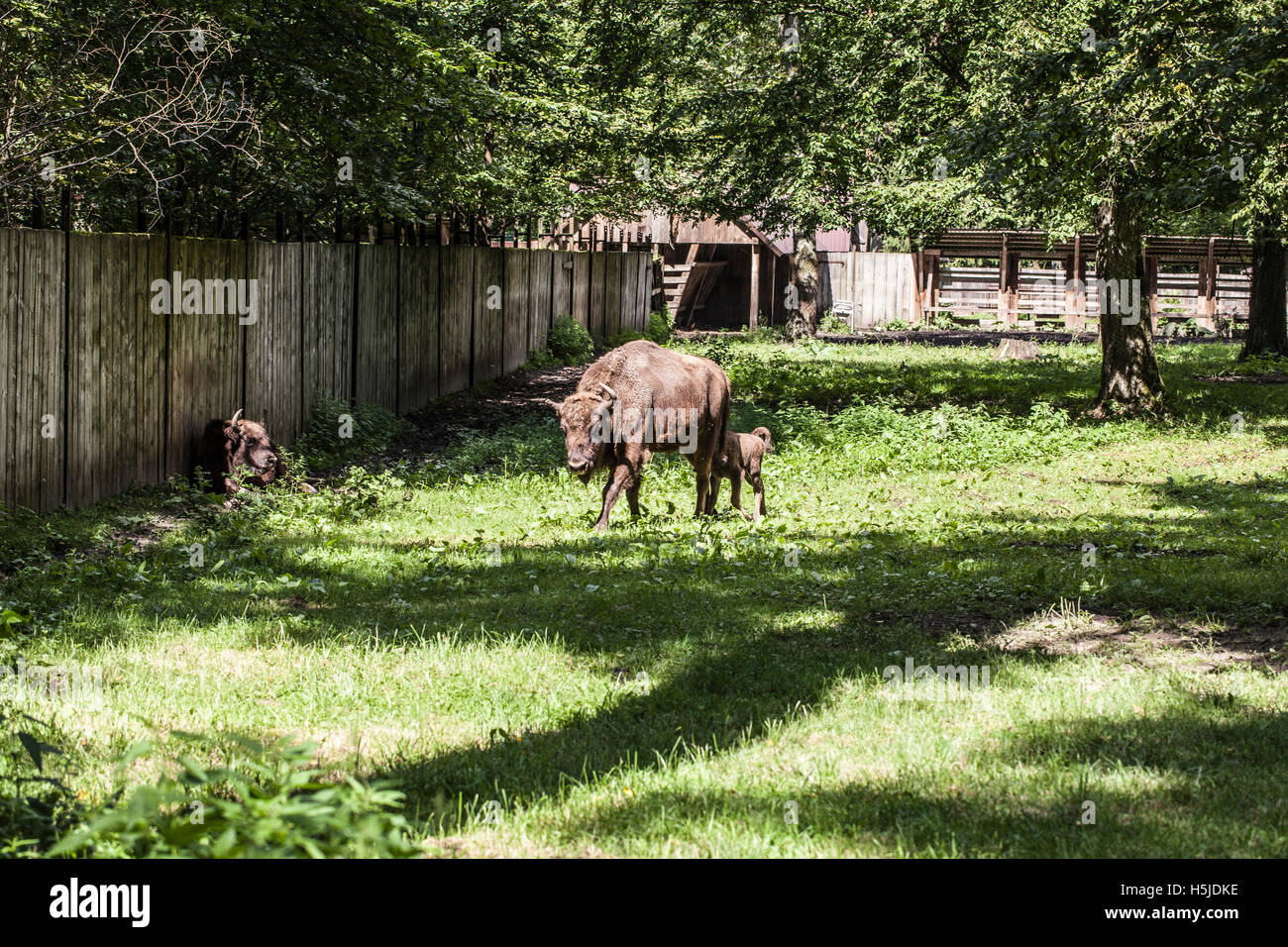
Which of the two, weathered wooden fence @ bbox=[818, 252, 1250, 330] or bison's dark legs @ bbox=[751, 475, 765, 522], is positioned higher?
weathered wooden fence @ bbox=[818, 252, 1250, 330]

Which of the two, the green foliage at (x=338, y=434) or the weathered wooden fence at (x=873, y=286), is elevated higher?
the weathered wooden fence at (x=873, y=286)

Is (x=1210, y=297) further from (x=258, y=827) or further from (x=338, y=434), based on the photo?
(x=258, y=827)

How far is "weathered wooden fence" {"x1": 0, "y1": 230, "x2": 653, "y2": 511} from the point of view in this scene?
11.2 meters

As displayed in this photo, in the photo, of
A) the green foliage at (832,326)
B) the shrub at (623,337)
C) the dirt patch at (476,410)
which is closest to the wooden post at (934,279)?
the green foliage at (832,326)

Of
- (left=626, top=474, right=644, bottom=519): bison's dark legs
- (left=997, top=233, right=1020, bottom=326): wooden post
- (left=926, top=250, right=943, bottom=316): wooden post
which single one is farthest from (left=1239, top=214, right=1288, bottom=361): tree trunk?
(left=626, top=474, right=644, bottom=519): bison's dark legs

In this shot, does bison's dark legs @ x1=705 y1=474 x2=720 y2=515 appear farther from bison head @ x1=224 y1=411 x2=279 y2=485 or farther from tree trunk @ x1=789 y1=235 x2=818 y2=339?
tree trunk @ x1=789 y1=235 x2=818 y2=339

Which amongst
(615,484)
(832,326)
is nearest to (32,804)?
(615,484)

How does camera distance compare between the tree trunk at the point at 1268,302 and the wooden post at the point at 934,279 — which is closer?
the tree trunk at the point at 1268,302

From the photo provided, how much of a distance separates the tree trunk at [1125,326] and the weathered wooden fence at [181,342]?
36.4ft

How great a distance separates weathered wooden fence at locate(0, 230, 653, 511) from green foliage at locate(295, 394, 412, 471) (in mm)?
205

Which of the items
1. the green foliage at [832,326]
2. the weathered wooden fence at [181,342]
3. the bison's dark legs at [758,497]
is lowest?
the bison's dark legs at [758,497]

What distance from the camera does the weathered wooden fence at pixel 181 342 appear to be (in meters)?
11.2

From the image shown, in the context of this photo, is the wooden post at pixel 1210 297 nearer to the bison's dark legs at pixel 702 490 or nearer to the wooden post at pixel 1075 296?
the wooden post at pixel 1075 296
